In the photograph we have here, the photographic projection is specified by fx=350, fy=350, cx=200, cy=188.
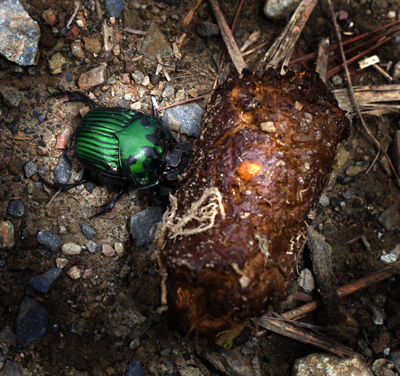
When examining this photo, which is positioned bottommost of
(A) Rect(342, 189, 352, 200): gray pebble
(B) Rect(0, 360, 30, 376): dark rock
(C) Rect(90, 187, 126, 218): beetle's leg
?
(B) Rect(0, 360, 30, 376): dark rock

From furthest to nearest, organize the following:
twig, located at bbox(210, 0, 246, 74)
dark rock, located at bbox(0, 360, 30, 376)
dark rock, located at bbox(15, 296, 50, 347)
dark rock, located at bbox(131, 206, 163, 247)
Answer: twig, located at bbox(210, 0, 246, 74) → dark rock, located at bbox(131, 206, 163, 247) → dark rock, located at bbox(15, 296, 50, 347) → dark rock, located at bbox(0, 360, 30, 376)

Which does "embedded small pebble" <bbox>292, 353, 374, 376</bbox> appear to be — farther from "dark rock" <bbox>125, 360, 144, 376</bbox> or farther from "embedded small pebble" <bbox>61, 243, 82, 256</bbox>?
"embedded small pebble" <bbox>61, 243, 82, 256</bbox>

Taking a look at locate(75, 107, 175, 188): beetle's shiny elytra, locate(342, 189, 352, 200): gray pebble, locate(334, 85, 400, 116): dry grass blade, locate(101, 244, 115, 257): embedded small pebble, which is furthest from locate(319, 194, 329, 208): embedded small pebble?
locate(101, 244, 115, 257): embedded small pebble

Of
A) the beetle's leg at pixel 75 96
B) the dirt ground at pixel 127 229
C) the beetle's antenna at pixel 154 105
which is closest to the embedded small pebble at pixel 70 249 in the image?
the dirt ground at pixel 127 229

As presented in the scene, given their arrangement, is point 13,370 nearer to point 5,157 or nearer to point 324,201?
point 5,157

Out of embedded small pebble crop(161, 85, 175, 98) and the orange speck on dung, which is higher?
the orange speck on dung

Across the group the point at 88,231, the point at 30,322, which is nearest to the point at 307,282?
the point at 88,231

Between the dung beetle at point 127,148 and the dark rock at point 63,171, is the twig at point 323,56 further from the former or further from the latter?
the dark rock at point 63,171

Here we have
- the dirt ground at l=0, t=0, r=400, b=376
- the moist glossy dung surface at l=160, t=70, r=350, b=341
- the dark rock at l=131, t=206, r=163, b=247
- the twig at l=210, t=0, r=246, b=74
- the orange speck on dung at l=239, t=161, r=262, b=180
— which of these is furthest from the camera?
the twig at l=210, t=0, r=246, b=74

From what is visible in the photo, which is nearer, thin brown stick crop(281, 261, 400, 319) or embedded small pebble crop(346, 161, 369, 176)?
thin brown stick crop(281, 261, 400, 319)
